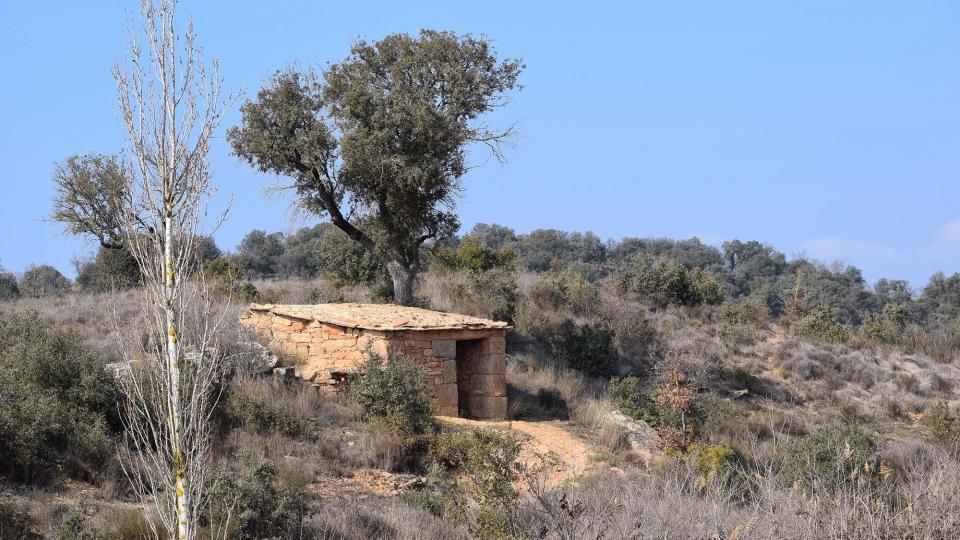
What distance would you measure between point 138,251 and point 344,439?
342 inches

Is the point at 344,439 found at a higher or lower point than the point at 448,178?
lower

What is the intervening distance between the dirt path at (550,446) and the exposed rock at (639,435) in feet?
2.86

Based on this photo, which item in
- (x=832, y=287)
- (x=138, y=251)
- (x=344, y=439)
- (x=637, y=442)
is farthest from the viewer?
(x=832, y=287)

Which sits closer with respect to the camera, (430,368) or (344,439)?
(344,439)

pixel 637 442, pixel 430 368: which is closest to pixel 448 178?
pixel 430 368

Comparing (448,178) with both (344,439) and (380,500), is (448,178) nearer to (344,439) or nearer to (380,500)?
(344,439)

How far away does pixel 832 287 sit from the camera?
1992 inches

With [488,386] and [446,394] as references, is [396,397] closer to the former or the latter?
[446,394]

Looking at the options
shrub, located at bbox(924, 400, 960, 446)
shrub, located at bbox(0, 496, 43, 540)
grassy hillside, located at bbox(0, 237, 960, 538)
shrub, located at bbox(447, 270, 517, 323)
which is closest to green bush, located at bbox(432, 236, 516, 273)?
grassy hillside, located at bbox(0, 237, 960, 538)

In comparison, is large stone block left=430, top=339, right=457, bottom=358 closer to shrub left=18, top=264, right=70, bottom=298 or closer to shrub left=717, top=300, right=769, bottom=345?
shrub left=717, top=300, right=769, bottom=345

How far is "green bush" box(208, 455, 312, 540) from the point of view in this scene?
1012 cm

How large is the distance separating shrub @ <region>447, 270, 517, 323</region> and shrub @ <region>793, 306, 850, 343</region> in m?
9.32

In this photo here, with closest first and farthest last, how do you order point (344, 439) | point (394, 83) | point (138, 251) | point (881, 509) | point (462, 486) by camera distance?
1. point (138, 251)
2. point (881, 509)
3. point (462, 486)
4. point (344, 439)
5. point (394, 83)

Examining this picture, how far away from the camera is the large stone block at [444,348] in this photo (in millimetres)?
17719
